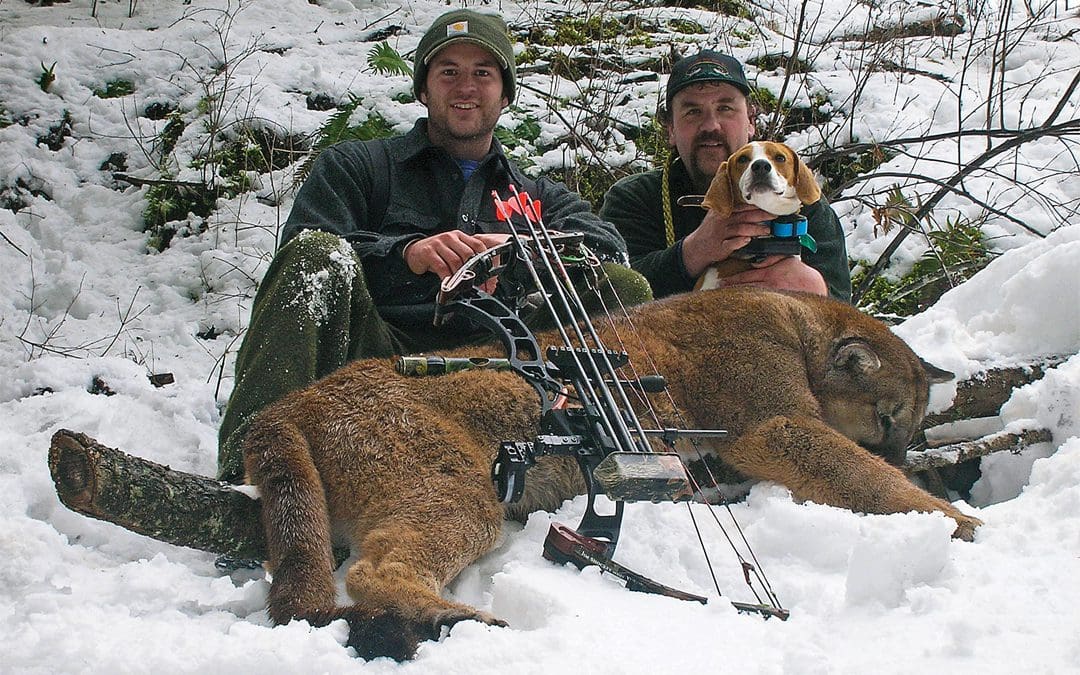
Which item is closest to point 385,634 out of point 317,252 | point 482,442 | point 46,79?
point 482,442

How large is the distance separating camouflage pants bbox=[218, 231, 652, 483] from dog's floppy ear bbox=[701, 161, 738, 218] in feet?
5.72

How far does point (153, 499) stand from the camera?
9.46 feet

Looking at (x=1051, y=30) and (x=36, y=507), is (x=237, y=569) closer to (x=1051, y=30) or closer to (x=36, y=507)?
(x=36, y=507)

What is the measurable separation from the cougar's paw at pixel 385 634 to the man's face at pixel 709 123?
14.6ft

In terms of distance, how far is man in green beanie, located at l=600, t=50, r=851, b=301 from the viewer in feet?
18.0

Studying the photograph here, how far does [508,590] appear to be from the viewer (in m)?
2.74

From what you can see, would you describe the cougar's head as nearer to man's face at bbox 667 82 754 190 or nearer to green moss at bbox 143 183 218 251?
man's face at bbox 667 82 754 190

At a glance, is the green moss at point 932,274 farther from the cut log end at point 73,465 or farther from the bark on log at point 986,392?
the cut log end at point 73,465

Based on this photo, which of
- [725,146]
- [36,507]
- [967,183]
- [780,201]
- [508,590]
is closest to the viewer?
[508,590]

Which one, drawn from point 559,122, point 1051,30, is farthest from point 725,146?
point 1051,30

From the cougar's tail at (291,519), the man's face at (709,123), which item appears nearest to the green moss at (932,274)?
the man's face at (709,123)

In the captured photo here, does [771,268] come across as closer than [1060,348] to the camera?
No

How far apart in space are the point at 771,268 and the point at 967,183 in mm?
4413

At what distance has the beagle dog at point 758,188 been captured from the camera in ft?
17.4
